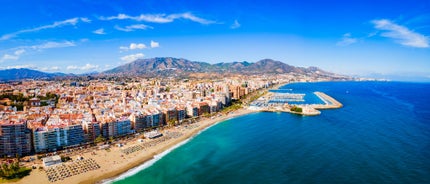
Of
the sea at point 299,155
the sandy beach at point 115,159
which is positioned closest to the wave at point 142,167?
the sea at point 299,155

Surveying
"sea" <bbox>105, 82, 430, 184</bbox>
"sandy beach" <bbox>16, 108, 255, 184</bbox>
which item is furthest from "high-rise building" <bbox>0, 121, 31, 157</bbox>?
"sea" <bbox>105, 82, 430, 184</bbox>

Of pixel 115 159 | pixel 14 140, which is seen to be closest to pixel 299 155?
pixel 115 159

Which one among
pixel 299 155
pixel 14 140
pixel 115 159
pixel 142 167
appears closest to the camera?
pixel 142 167

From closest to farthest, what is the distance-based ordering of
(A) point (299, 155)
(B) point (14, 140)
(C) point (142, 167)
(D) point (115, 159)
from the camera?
(C) point (142, 167) < (D) point (115, 159) < (B) point (14, 140) < (A) point (299, 155)

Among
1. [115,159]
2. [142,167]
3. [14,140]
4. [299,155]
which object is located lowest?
[142,167]

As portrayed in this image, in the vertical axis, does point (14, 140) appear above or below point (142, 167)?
above

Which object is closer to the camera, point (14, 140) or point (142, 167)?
point (142, 167)

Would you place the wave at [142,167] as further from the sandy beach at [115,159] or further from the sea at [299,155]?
the sandy beach at [115,159]

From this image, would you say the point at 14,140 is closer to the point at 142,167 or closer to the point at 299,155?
the point at 142,167

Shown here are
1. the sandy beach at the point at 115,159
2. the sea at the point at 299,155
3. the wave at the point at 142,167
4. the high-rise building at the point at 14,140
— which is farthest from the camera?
the high-rise building at the point at 14,140
